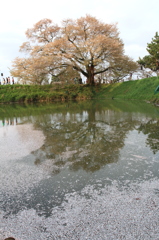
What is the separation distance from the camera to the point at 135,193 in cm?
243

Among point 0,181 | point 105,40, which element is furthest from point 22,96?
point 0,181

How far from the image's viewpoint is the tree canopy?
75.0ft

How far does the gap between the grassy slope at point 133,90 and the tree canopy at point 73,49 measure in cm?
272

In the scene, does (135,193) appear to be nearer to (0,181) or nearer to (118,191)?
(118,191)

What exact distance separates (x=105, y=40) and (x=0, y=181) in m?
21.8

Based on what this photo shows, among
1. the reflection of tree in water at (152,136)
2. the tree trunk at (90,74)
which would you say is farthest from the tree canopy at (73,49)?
the reflection of tree in water at (152,136)

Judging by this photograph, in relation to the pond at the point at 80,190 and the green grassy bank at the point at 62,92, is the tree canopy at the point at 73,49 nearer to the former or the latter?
the green grassy bank at the point at 62,92

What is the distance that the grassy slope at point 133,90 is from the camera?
19.4m

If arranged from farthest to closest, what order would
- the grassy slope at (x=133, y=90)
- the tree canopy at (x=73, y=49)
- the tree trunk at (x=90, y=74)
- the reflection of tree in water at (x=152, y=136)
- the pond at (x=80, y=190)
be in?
the tree trunk at (x=90, y=74)
the tree canopy at (x=73, y=49)
the grassy slope at (x=133, y=90)
the reflection of tree in water at (x=152, y=136)
the pond at (x=80, y=190)

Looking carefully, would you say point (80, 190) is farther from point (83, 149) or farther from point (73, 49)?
point (73, 49)

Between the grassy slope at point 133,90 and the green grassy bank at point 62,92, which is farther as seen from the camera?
the green grassy bank at point 62,92

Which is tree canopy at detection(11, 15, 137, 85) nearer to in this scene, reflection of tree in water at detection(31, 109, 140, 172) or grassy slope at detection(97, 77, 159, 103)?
grassy slope at detection(97, 77, 159, 103)

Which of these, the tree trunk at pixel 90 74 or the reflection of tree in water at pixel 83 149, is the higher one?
the tree trunk at pixel 90 74

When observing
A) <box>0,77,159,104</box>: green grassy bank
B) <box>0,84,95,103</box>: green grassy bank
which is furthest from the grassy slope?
Answer: <box>0,84,95,103</box>: green grassy bank
